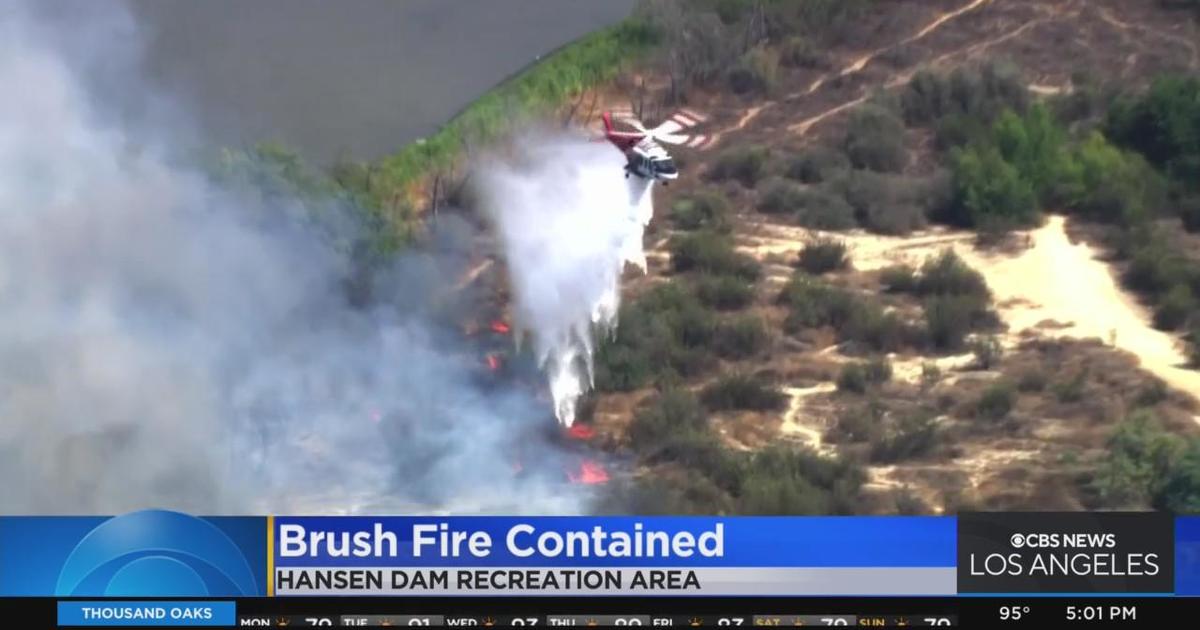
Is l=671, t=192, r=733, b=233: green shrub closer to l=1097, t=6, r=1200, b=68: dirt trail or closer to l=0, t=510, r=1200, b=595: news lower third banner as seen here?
l=1097, t=6, r=1200, b=68: dirt trail

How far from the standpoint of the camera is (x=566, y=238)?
131 ft

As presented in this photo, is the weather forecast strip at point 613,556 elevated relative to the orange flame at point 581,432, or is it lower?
lower

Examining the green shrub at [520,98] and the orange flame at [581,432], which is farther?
the green shrub at [520,98]

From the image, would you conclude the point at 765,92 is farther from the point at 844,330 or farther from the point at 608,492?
the point at 608,492

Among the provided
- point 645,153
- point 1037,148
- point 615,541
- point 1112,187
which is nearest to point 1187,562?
point 615,541

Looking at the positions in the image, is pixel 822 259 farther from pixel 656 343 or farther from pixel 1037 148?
pixel 1037 148

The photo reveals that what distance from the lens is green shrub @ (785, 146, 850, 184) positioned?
4728 centimetres

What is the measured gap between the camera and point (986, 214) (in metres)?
44.8

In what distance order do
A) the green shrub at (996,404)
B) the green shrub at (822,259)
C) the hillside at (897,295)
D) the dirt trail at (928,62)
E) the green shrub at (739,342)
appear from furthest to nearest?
the dirt trail at (928,62)
the green shrub at (822,259)
the green shrub at (739,342)
the green shrub at (996,404)
the hillside at (897,295)

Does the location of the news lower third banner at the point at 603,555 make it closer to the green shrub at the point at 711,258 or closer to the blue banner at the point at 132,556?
the blue banner at the point at 132,556

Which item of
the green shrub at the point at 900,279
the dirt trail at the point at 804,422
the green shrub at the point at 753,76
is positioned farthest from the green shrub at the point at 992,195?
the dirt trail at the point at 804,422
